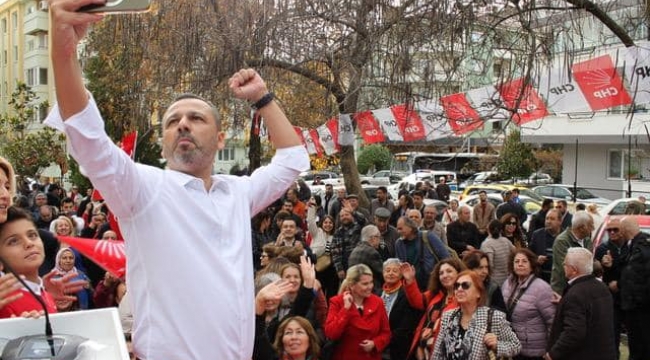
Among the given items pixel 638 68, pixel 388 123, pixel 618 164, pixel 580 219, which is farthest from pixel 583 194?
pixel 638 68

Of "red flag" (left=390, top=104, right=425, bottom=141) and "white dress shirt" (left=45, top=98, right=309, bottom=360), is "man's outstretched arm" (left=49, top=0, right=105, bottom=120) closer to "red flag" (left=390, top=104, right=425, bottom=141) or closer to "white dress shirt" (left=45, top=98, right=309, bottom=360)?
"white dress shirt" (left=45, top=98, right=309, bottom=360)

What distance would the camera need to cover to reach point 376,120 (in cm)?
1234

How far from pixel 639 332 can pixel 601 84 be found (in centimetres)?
253

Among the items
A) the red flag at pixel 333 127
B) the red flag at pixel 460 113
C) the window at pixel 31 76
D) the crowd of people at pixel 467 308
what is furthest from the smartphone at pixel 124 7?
the window at pixel 31 76

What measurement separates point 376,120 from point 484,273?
6.33 m

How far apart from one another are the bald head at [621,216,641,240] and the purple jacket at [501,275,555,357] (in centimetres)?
190

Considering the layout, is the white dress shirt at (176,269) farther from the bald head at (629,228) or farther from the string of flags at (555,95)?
the bald head at (629,228)

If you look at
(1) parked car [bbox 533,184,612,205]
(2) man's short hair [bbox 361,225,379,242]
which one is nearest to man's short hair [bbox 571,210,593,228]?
(2) man's short hair [bbox 361,225,379,242]

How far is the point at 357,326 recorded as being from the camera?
5500 mm

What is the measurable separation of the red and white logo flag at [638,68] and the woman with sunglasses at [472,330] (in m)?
2.52

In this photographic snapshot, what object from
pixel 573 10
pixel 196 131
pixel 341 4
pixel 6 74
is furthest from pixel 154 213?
pixel 6 74

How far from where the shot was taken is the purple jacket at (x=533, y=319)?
5.92m

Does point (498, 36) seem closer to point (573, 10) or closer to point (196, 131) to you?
point (573, 10)

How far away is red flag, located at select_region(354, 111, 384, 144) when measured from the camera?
40.5 ft
